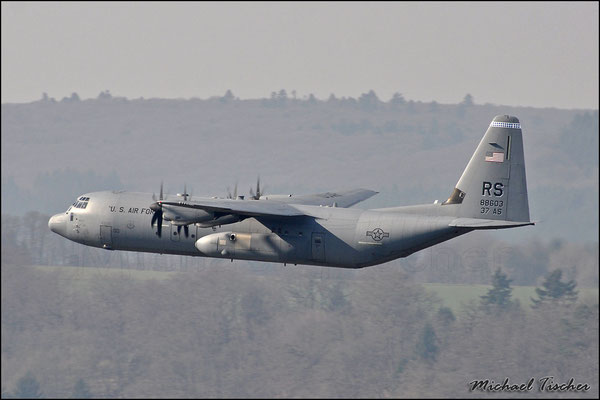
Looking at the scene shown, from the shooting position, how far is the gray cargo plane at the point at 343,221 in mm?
38594

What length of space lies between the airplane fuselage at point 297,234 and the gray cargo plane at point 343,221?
0.14 feet

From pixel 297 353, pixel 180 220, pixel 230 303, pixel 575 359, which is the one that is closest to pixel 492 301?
pixel 575 359

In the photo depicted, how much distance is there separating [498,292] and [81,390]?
5084cm

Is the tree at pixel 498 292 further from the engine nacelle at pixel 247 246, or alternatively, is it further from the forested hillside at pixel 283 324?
the engine nacelle at pixel 247 246

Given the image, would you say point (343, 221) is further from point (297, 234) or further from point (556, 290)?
point (556, 290)

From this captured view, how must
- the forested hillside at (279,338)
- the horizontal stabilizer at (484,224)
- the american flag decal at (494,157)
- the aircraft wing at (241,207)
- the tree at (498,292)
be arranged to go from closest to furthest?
the horizontal stabilizer at (484,224)
the aircraft wing at (241,207)
the american flag decal at (494,157)
the tree at (498,292)
the forested hillside at (279,338)

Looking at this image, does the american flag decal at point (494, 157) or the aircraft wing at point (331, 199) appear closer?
the american flag decal at point (494, 157)

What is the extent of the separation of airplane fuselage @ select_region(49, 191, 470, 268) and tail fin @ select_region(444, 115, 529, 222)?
4.09ft

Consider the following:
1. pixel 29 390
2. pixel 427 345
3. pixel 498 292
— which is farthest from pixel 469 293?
pixel 29 390

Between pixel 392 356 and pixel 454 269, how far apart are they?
24834 mm

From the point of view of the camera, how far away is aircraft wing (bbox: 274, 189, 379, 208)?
146 ft

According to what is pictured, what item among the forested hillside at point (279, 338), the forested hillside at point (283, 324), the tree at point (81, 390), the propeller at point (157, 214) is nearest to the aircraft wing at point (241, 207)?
the propeller at point (157, 214)

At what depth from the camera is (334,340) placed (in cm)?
10662

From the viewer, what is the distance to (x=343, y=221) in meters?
39.7
